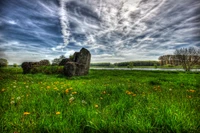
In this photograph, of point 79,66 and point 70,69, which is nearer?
point 70,69

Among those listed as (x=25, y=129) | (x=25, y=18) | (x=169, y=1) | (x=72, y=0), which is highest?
(x=72, y=0)

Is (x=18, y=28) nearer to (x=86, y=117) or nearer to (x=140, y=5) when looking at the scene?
(x=86, y=117)

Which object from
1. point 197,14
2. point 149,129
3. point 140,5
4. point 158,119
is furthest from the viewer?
point 140,5

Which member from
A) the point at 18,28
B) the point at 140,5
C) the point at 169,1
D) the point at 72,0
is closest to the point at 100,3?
the point at 72,0

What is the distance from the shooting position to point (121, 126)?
1715 mm

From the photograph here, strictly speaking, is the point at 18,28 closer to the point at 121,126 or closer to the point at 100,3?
the point at 100,3

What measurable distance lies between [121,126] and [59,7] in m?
2.61

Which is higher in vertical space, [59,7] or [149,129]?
[59,7]

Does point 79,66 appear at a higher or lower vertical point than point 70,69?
higher

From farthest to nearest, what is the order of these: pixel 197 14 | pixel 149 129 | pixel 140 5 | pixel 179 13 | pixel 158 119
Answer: pixel 140 5 → pixel 179 13 → pixel 197 14 → pixel 158 119 → pixel 149 129

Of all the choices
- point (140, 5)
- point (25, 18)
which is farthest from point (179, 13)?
point (25, 18)

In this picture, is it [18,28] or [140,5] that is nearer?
[18,28]

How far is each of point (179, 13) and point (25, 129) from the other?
10.8 feet

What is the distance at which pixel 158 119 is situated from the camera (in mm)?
1839
